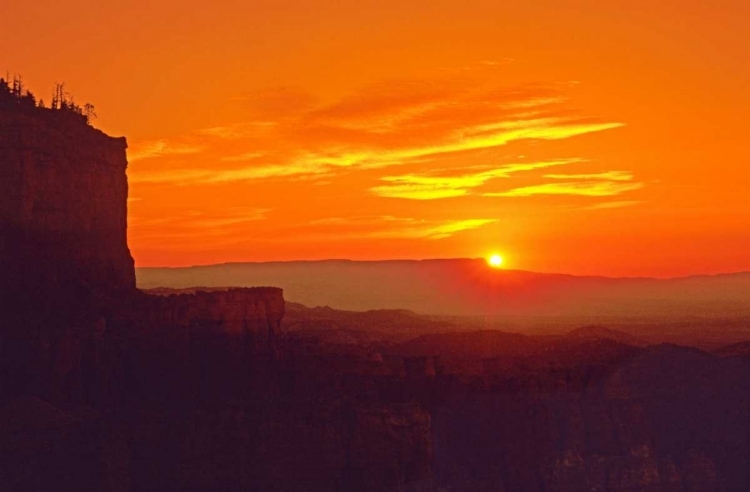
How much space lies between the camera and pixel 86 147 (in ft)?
214

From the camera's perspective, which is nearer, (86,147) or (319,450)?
(319,450)

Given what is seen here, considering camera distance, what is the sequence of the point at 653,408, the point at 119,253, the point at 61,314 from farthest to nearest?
the point at 119,253 → the point at 653,408 → the point at 61,314

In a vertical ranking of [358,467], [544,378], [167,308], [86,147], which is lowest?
[358,467]

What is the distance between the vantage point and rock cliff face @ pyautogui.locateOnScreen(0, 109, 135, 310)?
59.2m

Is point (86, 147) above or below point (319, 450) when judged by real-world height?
above

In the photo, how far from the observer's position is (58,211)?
205ft

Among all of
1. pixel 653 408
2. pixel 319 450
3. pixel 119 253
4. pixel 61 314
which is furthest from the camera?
pixel 119 253

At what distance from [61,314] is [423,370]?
68.8 ft

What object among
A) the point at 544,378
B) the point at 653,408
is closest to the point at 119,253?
the point at 544,378

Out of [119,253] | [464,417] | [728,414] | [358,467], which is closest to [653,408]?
[728,414]

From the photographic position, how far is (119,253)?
69.3m

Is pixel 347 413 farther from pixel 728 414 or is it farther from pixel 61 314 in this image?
pixel 728 414

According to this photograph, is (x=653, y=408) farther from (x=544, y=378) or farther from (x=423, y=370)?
(x=423, y=370)

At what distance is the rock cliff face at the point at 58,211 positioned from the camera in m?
59.2
